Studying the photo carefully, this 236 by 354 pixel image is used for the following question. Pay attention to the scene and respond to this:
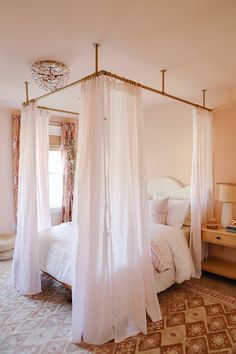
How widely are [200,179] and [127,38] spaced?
2.13m

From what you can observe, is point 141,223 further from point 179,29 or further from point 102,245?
point 179,29

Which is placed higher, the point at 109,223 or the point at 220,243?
the point at 109,223

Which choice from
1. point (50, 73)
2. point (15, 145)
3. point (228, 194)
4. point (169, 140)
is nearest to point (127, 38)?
point (50, 73)

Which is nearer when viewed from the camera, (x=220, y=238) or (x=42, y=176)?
(x=220, y=238)

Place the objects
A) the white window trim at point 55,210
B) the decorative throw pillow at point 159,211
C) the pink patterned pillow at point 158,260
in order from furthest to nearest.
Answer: the white window trim at point 55,210, the decorative throw pillow at point 159,211, the pink patterned pillow at point 158,260

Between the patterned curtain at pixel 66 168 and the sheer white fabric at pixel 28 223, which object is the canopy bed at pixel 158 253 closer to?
the sheer white fabric at pixel 28 223

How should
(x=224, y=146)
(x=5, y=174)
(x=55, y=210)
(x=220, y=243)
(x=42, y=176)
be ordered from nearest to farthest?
(x=220, y=243) < (x=42, y=176) < (x=224, y=146) < (x=5, y=174) < (x=55, y=210)

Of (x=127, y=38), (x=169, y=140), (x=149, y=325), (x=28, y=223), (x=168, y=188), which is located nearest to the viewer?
(x=127, y=38)

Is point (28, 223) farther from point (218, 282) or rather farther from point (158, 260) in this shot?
point (218, 282)

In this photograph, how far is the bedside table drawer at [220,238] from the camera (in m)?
3.16

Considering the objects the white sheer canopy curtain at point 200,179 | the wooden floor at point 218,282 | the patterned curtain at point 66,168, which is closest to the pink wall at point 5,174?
the patterned curtain at point 66,168

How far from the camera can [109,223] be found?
7.22 ft

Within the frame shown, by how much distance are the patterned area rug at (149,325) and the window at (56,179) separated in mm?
2422

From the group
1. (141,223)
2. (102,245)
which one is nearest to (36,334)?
(102,245)
